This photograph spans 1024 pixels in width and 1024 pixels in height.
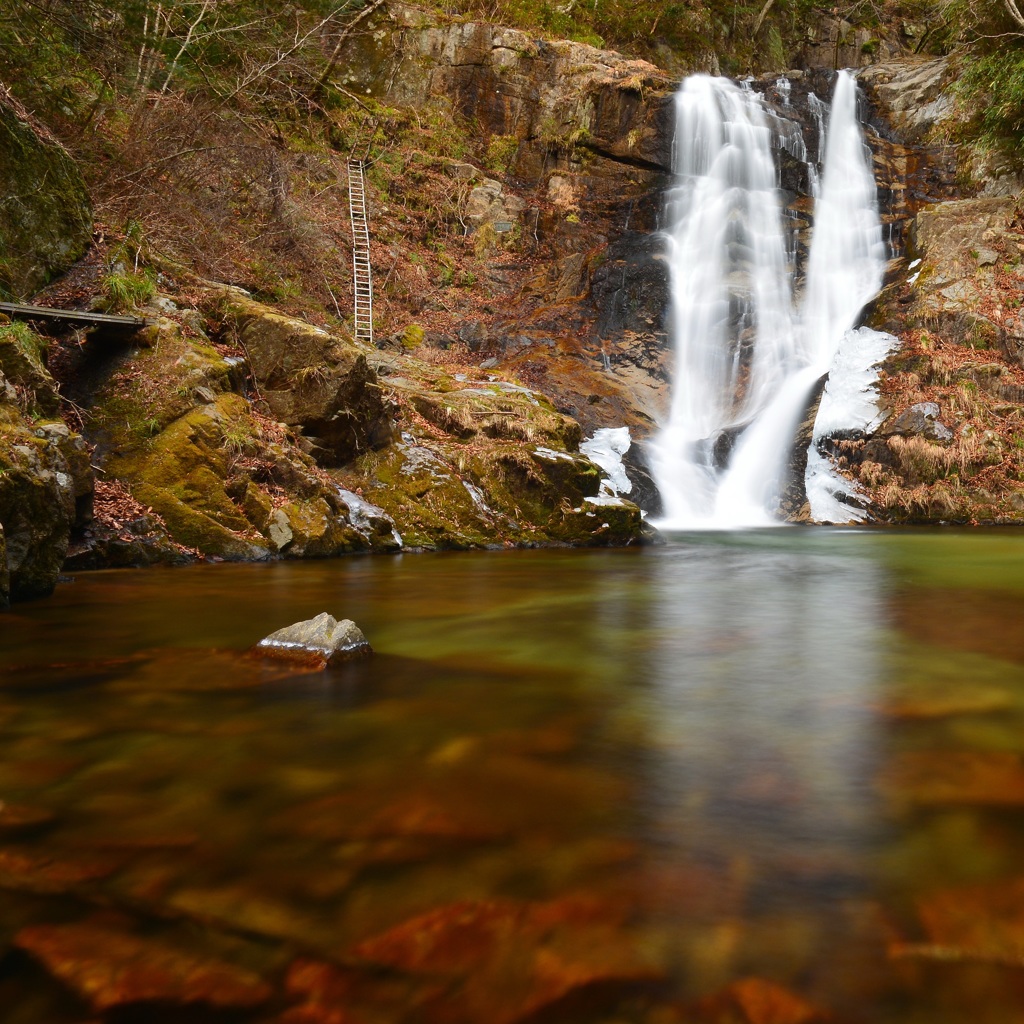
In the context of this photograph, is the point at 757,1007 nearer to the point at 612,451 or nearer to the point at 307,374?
the point at 307,374

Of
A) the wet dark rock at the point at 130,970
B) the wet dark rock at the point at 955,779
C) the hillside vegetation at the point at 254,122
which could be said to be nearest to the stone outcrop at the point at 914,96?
the hillside vegetation at the point at 254,122

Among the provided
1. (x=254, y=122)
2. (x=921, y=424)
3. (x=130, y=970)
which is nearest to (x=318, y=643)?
(x=130, y=970)

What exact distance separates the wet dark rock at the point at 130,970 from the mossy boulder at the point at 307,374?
8179mm

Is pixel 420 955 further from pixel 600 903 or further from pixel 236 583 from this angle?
pixel 236 583

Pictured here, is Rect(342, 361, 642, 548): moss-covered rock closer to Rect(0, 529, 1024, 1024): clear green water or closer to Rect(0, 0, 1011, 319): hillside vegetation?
Rect(0, 0, 1011, 319): hillside vegetation

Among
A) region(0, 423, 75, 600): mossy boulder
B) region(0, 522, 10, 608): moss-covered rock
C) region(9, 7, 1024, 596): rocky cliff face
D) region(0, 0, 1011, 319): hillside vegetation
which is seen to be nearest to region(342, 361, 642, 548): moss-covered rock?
region(9, 7, 1024, 596): rocky cliff face

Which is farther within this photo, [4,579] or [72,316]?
[72,316]

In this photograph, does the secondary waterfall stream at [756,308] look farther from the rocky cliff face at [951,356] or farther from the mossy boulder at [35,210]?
the mossy boulder at [35,210]

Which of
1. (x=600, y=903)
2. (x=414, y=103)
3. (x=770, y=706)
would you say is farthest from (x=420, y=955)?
(x=414, y=103)

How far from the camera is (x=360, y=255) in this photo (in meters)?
16.7

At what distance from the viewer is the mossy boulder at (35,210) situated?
7.52 metres

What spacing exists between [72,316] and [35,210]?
1.35 meters

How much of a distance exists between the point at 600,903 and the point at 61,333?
27.2 ft

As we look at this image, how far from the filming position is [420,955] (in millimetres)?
1557
